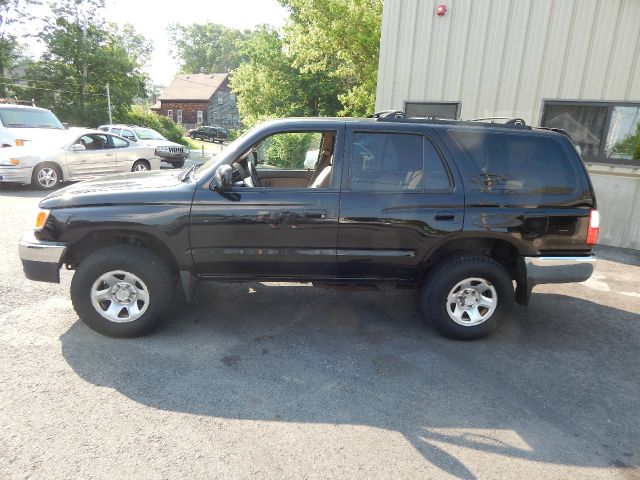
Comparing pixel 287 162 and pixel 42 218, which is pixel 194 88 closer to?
pixel 287 162

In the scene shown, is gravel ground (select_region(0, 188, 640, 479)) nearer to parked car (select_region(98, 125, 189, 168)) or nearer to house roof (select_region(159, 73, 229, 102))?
parked car (select_region(98, 125, 189, 168))

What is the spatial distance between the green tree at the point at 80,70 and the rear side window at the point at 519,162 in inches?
1296

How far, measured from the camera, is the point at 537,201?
3.73m

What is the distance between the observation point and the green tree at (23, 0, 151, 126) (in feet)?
97.1

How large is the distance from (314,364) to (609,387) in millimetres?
2280

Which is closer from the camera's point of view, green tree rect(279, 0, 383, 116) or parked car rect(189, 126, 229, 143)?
green tree rect(279, 0, 383, 116)

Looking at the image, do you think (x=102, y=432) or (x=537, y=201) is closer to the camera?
(x=102, y=432)

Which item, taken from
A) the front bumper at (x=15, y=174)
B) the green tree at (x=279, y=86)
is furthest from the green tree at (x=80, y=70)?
the front bumper at (x=15, y=174)

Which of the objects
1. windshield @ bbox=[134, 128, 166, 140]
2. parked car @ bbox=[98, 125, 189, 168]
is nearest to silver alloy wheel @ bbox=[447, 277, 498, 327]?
parked car @ bbox=[98, 125, 189, 168]

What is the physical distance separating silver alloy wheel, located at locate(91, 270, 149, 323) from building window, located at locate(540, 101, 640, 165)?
7.47m

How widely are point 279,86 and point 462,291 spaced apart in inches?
992

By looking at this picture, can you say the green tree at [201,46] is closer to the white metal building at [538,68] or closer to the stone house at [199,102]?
the stone house at [199,102]

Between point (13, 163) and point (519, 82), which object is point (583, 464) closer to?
point (519, 82)

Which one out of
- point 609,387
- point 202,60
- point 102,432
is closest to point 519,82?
point 609,387
